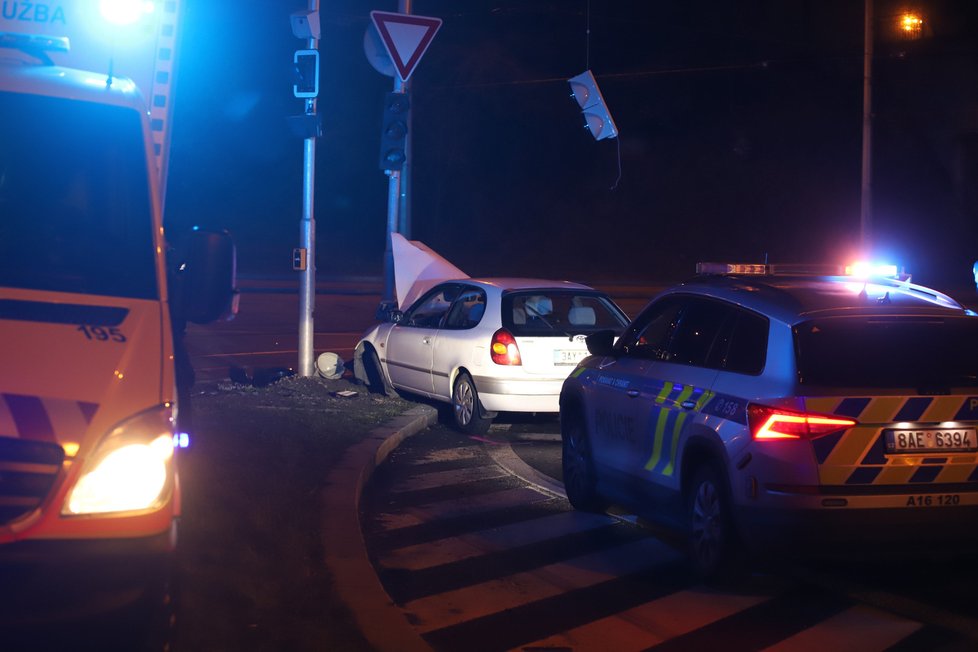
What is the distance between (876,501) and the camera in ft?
19.5

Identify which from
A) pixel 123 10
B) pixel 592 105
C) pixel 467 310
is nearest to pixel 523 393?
pixel 467 310

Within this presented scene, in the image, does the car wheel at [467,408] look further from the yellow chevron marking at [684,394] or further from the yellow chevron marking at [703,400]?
the yellow chevron marking at [703,400]

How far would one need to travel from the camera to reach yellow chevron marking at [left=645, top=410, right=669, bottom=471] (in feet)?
23.4

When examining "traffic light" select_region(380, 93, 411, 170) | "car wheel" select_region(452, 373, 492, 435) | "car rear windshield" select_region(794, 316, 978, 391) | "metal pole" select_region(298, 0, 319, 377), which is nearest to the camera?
"car rear windshield" select_region(794, 316, 978, 391)

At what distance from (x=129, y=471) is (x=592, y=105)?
49.8 feet

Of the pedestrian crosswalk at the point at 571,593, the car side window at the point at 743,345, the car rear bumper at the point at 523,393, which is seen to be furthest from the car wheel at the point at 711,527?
the car rear bumper at the point at 523,393

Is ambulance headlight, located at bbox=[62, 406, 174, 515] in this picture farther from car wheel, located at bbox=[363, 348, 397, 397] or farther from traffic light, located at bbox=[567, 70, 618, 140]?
traffic light, located at bbox=[567, 70, 618, 140]

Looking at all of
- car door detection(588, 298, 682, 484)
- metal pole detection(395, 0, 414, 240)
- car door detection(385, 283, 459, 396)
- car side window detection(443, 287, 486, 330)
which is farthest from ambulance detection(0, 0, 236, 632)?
metal pole detection(395, 0, 414, 240)

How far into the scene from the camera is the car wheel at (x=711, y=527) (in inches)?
251

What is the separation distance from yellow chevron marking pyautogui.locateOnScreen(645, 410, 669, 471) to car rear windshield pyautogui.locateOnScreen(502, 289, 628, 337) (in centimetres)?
456

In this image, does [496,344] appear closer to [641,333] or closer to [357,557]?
[641,333]

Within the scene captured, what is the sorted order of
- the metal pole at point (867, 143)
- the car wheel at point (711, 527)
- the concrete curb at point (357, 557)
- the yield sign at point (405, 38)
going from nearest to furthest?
1. the concrete curb at point (357, 557)
2. the car wheel at point (711, 527)
3. the yield sign at point (405, 38)
4. the metal pole at point (867, 143)

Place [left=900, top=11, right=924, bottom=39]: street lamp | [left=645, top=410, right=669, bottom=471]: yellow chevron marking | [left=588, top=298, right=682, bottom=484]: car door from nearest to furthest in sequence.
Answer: [left=645, top=410, right=669, bottom=471]: yellow chevron marking < [left=588, top=298, right=682, bottom=484]: car door < [left=900, top=11, right=924, bottom=39]: street lamp

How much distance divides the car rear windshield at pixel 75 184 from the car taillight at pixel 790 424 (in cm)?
304
